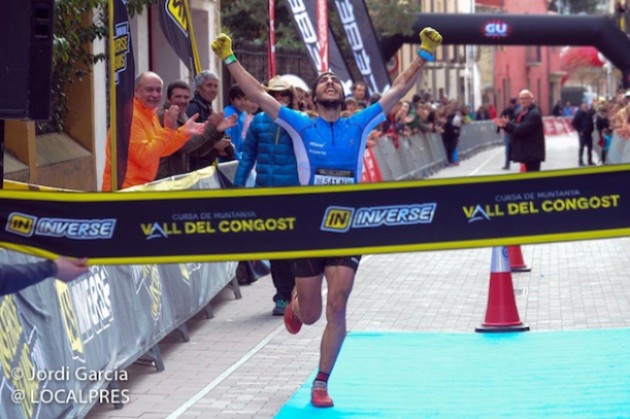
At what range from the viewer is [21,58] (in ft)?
21.1

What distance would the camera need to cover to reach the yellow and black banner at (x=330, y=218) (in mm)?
6660

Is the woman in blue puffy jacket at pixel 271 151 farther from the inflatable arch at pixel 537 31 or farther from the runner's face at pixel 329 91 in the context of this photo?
the inflatable arch at pixel 537 31

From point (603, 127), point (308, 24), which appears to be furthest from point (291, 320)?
point (603, 127)

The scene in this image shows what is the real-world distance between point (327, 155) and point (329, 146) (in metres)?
0.06

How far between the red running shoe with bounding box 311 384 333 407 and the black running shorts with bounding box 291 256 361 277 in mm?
A: 672

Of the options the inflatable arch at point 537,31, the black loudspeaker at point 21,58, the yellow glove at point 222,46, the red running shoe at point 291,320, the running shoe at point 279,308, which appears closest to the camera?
the black loudspeaker at point 21,58

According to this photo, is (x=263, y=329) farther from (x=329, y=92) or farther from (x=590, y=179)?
(x=590, y=179)

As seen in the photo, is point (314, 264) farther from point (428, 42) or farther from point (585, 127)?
point (585, 127)

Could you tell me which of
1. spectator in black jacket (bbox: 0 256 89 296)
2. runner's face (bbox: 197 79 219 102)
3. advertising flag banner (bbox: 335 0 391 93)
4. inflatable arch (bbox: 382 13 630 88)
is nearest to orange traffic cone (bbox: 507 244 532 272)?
runner's face (bbox: 197 79 219 102)

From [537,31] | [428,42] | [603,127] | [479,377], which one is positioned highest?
[537,31]

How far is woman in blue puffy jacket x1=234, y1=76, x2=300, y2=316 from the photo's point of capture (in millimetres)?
10633

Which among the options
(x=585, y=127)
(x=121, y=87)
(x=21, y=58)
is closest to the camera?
(x=21, y=58)

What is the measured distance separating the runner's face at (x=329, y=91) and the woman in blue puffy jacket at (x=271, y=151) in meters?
1.94

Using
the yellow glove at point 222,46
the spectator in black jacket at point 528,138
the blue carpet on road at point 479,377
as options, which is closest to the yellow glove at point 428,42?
the yellow glove at point 222,46
